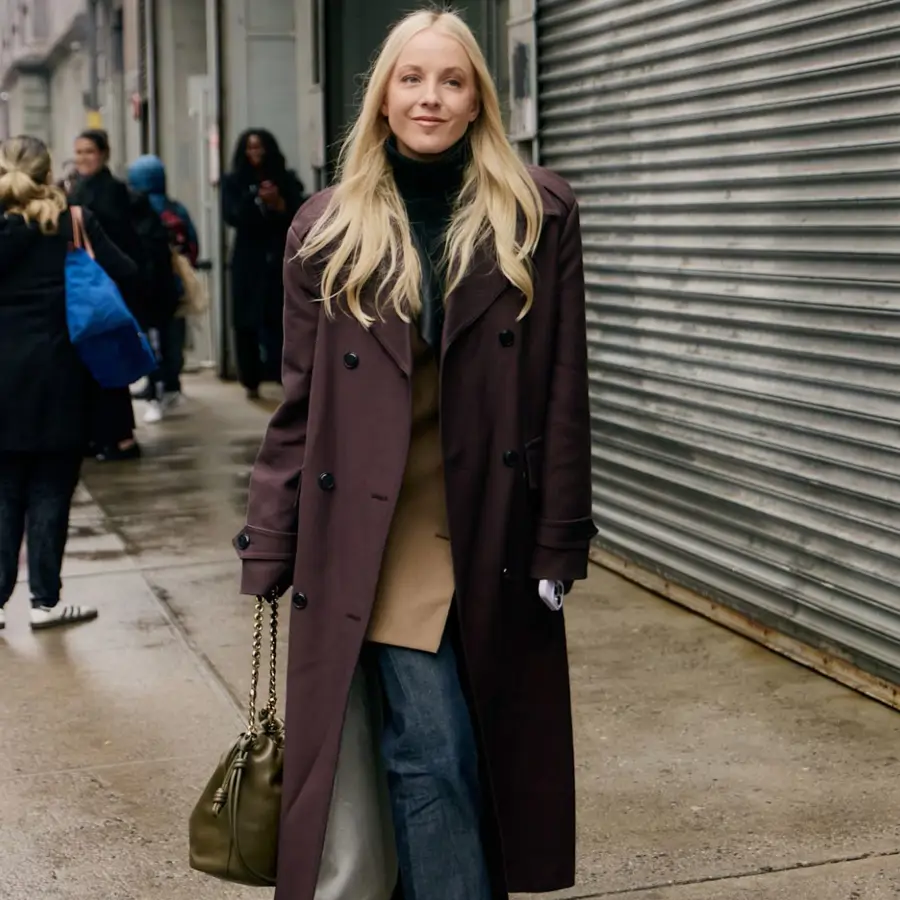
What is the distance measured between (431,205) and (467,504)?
61cm

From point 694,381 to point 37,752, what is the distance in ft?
9.27

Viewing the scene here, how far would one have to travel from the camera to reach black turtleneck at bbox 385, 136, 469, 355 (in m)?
3.18

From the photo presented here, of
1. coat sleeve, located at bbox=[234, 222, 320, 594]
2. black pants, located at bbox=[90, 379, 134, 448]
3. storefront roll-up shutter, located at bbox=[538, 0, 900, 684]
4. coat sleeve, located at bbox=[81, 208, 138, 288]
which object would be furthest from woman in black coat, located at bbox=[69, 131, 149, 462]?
coat sleeve, located at bbox=[234, 222, 320, 594]

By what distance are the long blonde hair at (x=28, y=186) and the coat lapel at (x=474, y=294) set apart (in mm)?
3290

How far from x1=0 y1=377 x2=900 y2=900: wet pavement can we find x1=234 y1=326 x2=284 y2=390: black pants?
16.9 feet

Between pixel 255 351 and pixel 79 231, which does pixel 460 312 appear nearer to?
pixel 79 231

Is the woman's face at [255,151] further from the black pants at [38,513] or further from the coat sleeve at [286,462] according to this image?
the coat sleeve at [286,462]

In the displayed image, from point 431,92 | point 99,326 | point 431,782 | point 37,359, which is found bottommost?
point 431,782

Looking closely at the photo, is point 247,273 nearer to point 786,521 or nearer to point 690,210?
point 690,210

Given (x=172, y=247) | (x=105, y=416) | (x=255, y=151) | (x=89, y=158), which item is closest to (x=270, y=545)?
(x=105, y=416)

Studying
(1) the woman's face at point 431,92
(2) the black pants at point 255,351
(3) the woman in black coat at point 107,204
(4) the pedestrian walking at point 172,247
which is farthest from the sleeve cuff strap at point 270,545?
(2) the black pants at point 255,351

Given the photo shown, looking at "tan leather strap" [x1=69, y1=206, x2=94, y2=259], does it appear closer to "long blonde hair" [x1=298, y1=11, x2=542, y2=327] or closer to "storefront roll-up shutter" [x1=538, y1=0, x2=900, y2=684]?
"storefront roll-up shutter" [x1=538, y1=0, x2=900, y2=684]

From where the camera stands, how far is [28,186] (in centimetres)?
603

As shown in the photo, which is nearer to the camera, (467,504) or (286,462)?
(467,504)
